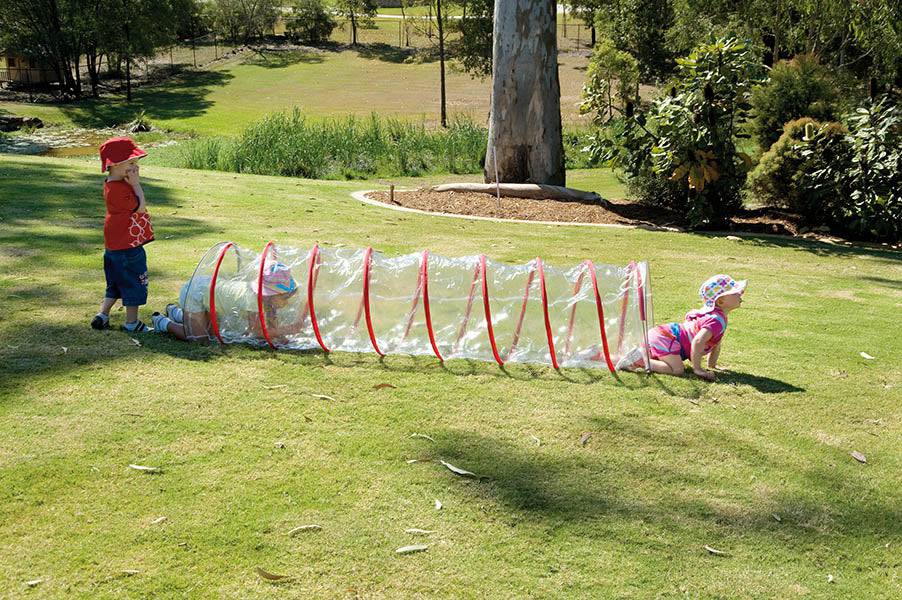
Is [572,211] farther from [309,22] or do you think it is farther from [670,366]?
[309,22]

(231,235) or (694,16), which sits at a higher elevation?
(694,16)

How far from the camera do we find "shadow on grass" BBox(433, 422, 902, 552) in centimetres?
452

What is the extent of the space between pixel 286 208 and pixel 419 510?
348 inches

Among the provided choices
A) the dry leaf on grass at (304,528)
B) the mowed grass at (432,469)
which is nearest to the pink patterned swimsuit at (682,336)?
the mowed grass at (432,469)

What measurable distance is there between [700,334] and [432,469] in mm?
2492

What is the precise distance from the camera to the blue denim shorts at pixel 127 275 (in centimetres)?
659

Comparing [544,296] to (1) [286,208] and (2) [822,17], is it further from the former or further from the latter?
(2) [822,17]

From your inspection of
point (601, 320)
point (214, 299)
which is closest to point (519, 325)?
point (601, 320)

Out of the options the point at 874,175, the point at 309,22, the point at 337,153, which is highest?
the point at 309,22

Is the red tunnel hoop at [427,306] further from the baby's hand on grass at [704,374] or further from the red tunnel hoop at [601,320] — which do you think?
the baby's hand on grass at [704,374]

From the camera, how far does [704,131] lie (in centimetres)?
1259

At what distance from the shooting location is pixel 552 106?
49.9ft

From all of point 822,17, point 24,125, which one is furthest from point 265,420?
point 24,125

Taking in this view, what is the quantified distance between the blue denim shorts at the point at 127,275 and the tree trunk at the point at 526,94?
922cm
